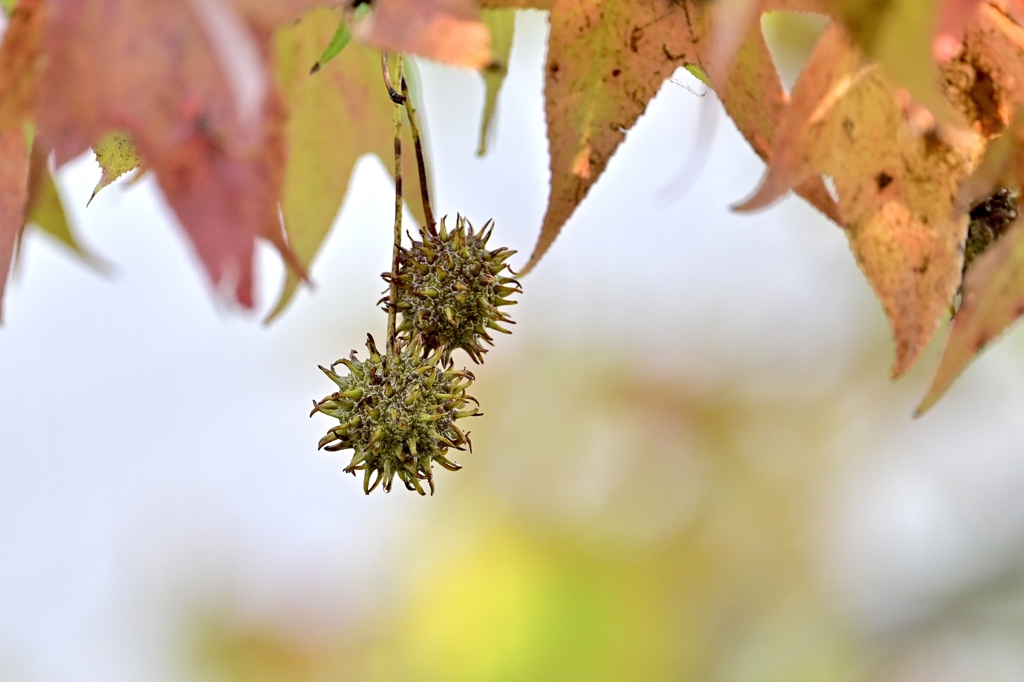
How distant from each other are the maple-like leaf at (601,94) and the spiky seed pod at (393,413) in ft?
0.76

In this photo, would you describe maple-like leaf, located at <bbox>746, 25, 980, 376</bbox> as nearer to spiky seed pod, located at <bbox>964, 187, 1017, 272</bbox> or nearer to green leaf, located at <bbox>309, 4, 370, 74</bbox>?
spiky seed pod, located at <bbox>964, 187, 1017, 272</bbox>

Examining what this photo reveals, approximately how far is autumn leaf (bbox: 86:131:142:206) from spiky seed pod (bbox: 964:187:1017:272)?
0.95 metres

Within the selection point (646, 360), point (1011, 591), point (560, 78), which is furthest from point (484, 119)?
point (646, 360)

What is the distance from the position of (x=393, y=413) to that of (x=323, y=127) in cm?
39

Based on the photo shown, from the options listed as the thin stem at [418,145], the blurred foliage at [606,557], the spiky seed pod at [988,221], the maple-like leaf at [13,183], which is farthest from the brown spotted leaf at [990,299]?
the blurred foliage at [606,557]

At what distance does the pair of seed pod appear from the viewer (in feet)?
3.73

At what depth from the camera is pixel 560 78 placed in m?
1.01

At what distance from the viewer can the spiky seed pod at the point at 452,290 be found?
1.20 m

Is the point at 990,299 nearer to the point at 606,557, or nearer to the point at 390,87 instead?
the point at 390,87

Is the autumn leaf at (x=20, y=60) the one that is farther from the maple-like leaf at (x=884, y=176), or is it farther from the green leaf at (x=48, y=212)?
the maple-like leaf at (x=884, y=176)

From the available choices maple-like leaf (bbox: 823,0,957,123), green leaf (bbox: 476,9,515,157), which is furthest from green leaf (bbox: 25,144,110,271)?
maple-like leaf (bbox: 823,0,957,123)

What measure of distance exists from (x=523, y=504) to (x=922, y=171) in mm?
7913

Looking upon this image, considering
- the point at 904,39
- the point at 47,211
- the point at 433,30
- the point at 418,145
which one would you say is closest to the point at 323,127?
the point at 418,145

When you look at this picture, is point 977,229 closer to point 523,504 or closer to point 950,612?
point 950,612
